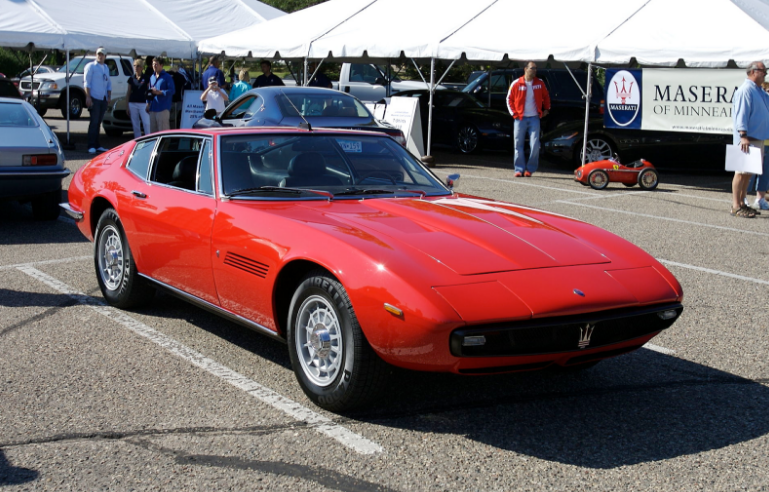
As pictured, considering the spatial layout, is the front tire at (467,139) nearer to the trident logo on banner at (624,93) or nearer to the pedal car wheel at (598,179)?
the trident logo on banner at (624,93)

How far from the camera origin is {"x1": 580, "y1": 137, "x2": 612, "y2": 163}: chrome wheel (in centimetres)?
1520

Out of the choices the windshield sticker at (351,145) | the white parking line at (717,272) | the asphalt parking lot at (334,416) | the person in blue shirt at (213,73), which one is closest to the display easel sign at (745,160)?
the white parking line at (717,272)

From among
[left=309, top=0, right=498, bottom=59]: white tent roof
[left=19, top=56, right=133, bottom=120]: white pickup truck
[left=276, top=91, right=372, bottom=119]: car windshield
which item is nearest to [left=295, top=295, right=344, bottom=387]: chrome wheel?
[left=276, top=91, right=372, bottom=119]: car windshield

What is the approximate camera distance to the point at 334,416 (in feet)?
12.8

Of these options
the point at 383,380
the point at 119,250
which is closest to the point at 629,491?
the point at 383,380

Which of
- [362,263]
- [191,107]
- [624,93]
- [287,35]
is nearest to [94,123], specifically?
[191,107]

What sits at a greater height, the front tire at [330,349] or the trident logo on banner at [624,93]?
the trident logo on banner at [624,93]

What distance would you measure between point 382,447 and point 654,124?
11855mm

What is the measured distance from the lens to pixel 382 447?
3.55m

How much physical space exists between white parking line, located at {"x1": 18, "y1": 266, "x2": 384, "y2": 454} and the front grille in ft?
2.00

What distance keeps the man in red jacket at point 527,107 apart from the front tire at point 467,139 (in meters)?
3.57

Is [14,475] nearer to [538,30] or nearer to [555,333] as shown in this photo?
[555,333]

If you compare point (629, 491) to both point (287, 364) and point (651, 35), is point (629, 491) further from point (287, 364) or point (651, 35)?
point (651, 35)

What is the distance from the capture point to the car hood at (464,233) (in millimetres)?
3830
